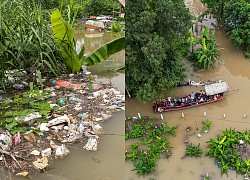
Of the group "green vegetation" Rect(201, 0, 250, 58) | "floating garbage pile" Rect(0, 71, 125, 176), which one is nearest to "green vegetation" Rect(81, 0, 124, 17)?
"green vegetation" Rect(201, 0, 250, 58)

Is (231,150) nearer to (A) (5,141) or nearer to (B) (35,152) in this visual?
(B) (35,152)

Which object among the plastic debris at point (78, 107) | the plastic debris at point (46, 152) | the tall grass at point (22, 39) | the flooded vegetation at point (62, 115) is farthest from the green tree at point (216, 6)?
the plastic debris at point (46, 152)

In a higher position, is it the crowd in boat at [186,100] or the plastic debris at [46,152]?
the plastic debris at [46,152]

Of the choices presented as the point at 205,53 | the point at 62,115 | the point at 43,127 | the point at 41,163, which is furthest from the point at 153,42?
the point at 205,53

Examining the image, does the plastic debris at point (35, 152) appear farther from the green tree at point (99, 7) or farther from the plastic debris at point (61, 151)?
the green tree at point (99, 7)

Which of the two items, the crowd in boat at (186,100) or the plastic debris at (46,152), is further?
the crowd in boat at (186,100)
